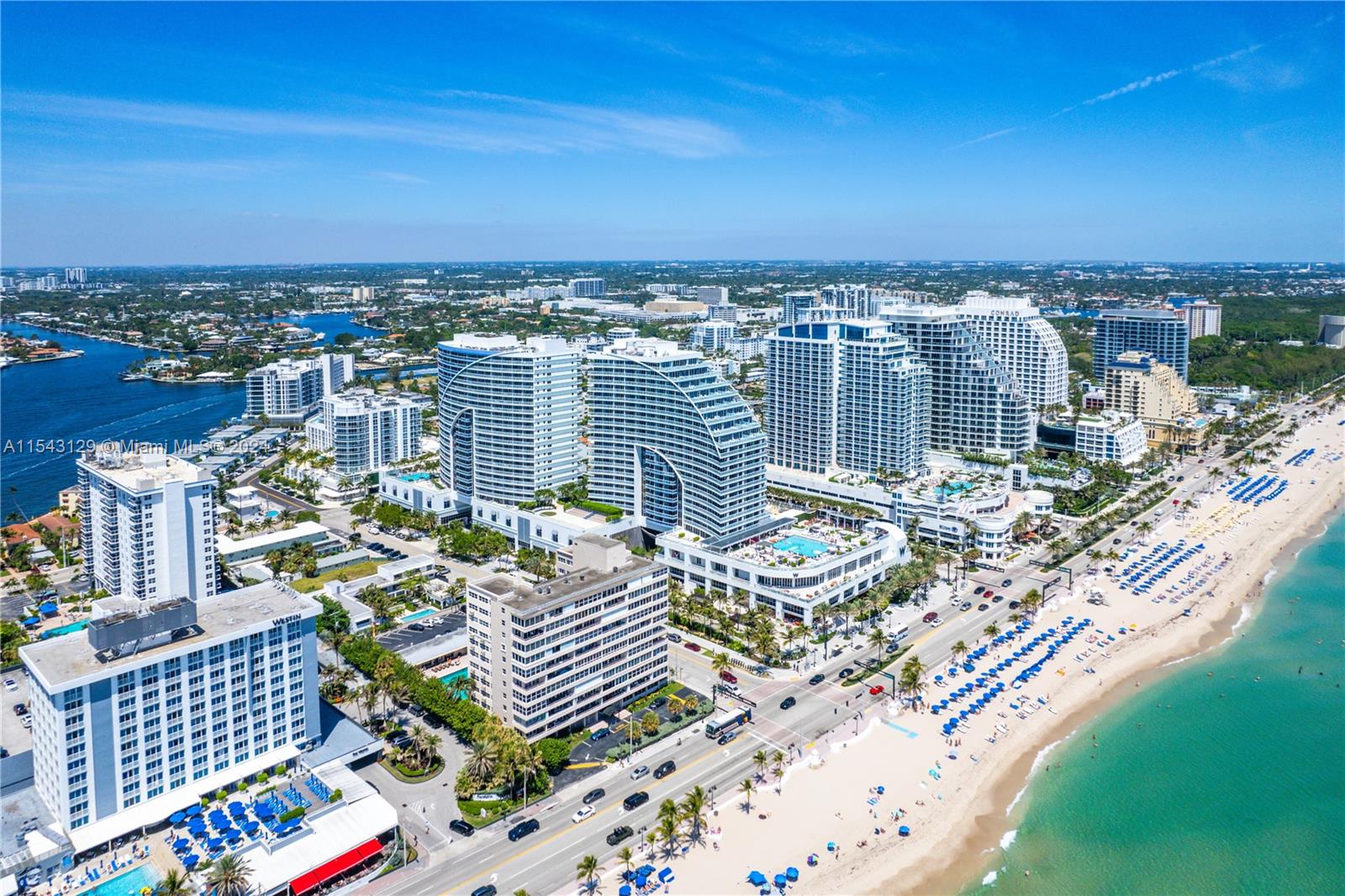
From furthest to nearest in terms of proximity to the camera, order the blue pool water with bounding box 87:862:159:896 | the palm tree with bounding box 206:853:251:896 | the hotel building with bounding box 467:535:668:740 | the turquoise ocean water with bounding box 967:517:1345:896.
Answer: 1. the hotel building with bounding box 467:535:668:740
2. the turquoise ocean water with bounding box 967:517:1345:896
3. the blue pool water with bounding box 87:862:159:896
4. the palm tree with bounding box 206:853:251:896

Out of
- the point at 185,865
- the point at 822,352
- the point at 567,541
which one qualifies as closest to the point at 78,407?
the point at 567,541

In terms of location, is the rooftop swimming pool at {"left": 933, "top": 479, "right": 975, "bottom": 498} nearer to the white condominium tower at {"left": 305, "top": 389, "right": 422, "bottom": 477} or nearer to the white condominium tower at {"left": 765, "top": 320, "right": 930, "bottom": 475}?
the white condominium tower at {"left": 765, "top": 320, "right": 930, "bottom": 475}

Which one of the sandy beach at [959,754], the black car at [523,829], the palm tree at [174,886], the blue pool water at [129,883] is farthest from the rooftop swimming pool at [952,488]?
the blue pool water at [129,883]

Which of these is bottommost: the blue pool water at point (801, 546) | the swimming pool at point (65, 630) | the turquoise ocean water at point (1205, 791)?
the turquoise ocean water at point (1205, 791)

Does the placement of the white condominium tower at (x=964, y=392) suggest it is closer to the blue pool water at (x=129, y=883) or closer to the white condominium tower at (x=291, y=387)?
the blue pool water at (x=129, y=883)

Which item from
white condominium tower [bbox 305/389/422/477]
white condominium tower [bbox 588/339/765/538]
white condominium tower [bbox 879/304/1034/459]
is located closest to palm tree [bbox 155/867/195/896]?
white condominium tower [bbox 588/339/765/538]

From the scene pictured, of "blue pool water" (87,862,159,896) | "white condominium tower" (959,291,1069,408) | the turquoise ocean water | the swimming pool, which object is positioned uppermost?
"white condominium tower" (959,291,1069,408)

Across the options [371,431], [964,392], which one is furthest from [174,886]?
[964,392]

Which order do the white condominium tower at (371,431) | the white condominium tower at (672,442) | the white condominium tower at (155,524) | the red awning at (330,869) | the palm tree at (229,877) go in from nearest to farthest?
the palm tree at (229,877) < the red awning at (330,869) < the white condominium tower at (155,524) < the white condominium tower at (672,442) < the white condominium tower at (371,431)
